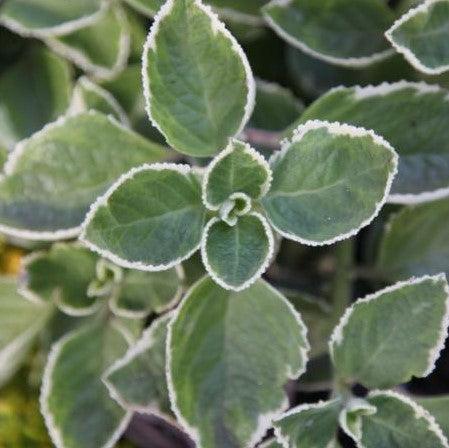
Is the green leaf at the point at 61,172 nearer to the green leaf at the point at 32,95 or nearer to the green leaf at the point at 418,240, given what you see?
the green leaf at the point at 32,95

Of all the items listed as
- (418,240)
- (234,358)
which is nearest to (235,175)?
(234,358)

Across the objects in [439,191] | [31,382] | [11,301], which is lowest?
[31,382]

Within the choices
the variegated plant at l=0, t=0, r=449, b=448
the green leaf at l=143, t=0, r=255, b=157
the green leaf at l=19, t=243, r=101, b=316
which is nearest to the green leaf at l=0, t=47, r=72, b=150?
the variegated plant at l=0, t=0, r=449, b=448

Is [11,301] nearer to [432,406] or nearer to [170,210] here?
[170,210]

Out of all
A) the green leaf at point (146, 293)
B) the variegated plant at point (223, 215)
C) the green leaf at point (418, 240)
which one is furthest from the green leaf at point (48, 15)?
the green leaf at point (418, 240)

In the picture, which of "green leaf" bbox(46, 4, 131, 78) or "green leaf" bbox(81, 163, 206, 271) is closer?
"green leaf" bbox(81, 163, 206, 271)

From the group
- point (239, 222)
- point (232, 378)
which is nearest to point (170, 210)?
point (239, 222)

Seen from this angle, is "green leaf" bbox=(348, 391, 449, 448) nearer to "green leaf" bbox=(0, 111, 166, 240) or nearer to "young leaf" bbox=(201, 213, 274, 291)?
"young leaf" bbox=(201, 213, 274, 291)
